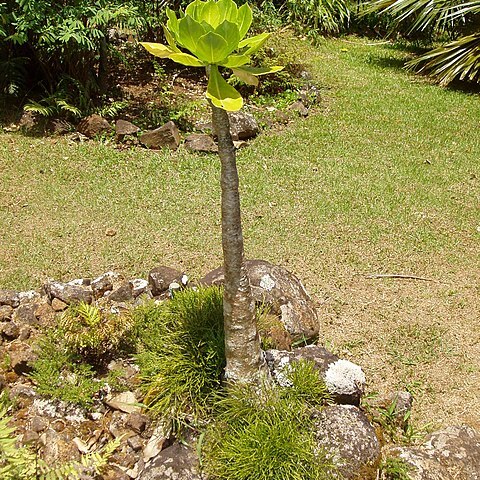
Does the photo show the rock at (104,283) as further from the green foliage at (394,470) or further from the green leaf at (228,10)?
the green leaf at (228,10)

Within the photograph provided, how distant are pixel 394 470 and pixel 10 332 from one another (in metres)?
1.89

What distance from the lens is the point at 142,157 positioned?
5527 mm

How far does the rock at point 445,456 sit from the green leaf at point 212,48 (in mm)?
1637

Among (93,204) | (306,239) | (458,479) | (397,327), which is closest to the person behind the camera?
(458,479)

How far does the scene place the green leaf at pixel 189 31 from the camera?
1.76 metres

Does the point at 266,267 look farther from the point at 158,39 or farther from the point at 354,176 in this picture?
the point at 158,39

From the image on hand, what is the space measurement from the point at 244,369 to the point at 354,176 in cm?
331

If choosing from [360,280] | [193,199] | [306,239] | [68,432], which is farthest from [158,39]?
[68,432]

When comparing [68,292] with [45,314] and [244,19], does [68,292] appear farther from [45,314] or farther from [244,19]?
[244,19]

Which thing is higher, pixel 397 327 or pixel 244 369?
pixel 244 369

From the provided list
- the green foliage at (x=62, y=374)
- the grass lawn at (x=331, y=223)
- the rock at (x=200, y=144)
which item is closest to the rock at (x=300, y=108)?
the grass lawn at (x=331, y=223)

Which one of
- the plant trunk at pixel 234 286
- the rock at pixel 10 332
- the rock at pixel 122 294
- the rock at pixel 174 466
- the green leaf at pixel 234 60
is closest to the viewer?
the green leaf at pixel 234 60

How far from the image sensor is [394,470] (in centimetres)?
226

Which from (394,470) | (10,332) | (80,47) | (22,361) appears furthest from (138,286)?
(80,47)
